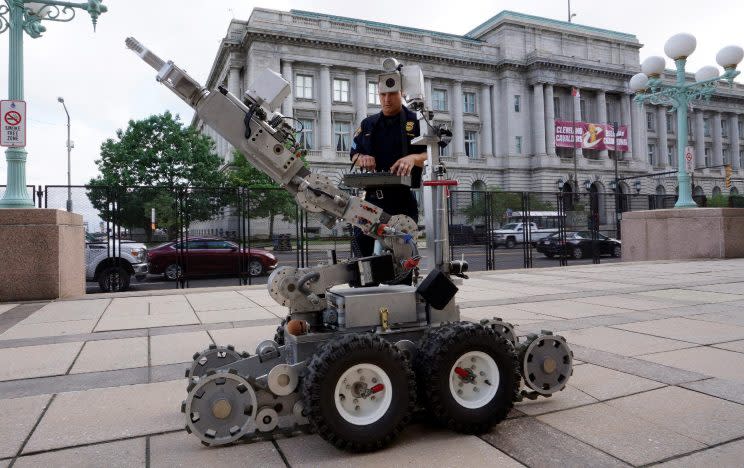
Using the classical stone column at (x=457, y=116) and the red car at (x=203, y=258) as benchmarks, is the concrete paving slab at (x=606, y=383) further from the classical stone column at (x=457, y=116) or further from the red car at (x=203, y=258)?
the classical stone column at (x=457, y=116)

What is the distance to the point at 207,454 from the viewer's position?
9.18 feet

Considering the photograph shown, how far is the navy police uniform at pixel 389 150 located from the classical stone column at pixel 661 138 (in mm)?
80963

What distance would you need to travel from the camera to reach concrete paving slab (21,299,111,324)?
7391mm

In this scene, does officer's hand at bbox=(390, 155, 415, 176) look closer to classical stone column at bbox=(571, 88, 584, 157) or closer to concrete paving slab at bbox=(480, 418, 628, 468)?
concrete paving slab at bbox=(480, 418, 628, 468)

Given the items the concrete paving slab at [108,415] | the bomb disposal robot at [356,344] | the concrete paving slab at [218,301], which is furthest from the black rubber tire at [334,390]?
the concrete paving slab at [218,301]

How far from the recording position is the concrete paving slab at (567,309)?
6.91 metres

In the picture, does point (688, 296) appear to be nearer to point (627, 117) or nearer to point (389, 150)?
point (389, 150)

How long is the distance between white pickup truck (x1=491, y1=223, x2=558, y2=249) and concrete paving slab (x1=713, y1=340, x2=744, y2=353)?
12592mm

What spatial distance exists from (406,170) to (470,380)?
4.67 feet

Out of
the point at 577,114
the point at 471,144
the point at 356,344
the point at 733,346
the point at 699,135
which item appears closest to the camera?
the point at 356,344

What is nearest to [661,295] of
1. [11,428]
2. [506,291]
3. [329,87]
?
[506,291]

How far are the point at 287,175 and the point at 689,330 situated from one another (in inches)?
192

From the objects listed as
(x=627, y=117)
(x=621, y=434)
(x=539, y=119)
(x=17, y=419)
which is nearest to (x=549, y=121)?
(x=539, y=119)

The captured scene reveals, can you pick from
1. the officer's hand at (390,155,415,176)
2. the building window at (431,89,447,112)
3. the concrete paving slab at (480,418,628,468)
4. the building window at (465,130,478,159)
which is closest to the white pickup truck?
the officer's hand at (390,155,415,176)
